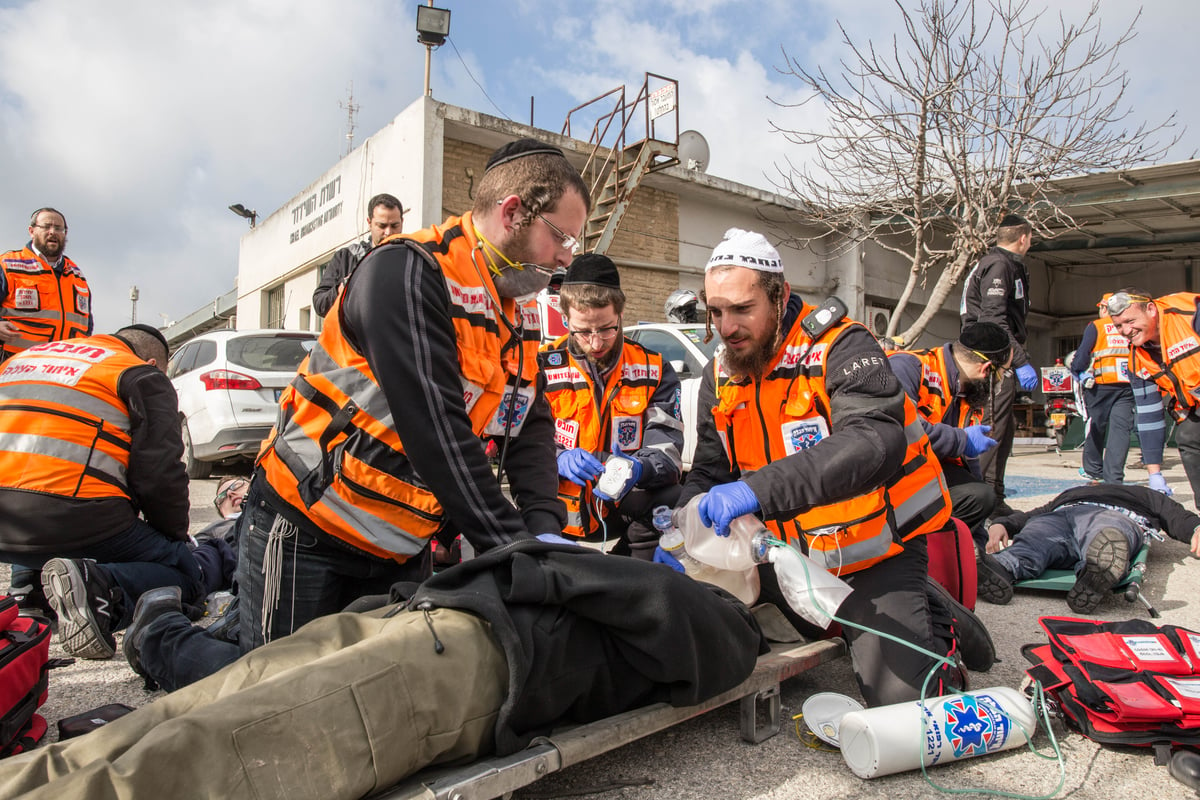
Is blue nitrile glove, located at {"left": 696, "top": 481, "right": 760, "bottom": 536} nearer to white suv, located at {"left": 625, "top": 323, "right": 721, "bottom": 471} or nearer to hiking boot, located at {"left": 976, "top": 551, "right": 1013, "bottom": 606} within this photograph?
hiking boot, located at {"left": 976, "top": 551, "right": 1013, "bottom": 606}

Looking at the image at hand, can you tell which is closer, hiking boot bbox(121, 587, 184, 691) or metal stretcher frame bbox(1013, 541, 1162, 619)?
hiking boot bbox(121, 587, 184, 691)

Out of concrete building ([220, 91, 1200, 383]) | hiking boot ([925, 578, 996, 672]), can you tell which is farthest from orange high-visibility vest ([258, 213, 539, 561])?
concrete building ([220, 91, 1200, 383])

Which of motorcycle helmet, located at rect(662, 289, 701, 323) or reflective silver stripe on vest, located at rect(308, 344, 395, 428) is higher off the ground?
motorcycle helmet, located at rect(662, 289, 701, 323)

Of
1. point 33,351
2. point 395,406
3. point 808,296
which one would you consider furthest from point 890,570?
point 808,296

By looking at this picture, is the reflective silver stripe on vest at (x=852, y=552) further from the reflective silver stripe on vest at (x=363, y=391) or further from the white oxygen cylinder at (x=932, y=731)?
the reflective silver stripe on vest at (x=363, y=391)

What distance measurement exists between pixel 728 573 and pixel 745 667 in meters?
0.68

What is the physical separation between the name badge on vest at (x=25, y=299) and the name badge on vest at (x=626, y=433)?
5.43 m

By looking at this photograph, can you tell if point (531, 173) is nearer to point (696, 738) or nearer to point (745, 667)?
point (745, 667)

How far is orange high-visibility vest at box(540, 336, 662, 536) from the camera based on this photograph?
146 inches

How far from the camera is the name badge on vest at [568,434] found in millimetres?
3754

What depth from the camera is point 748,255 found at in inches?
102

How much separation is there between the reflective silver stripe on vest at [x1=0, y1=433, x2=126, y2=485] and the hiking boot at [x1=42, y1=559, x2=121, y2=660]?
410 millimetres

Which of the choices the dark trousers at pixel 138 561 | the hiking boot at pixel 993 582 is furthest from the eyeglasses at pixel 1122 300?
the dark trousers at pixel 138 561

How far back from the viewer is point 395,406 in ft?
6.05
